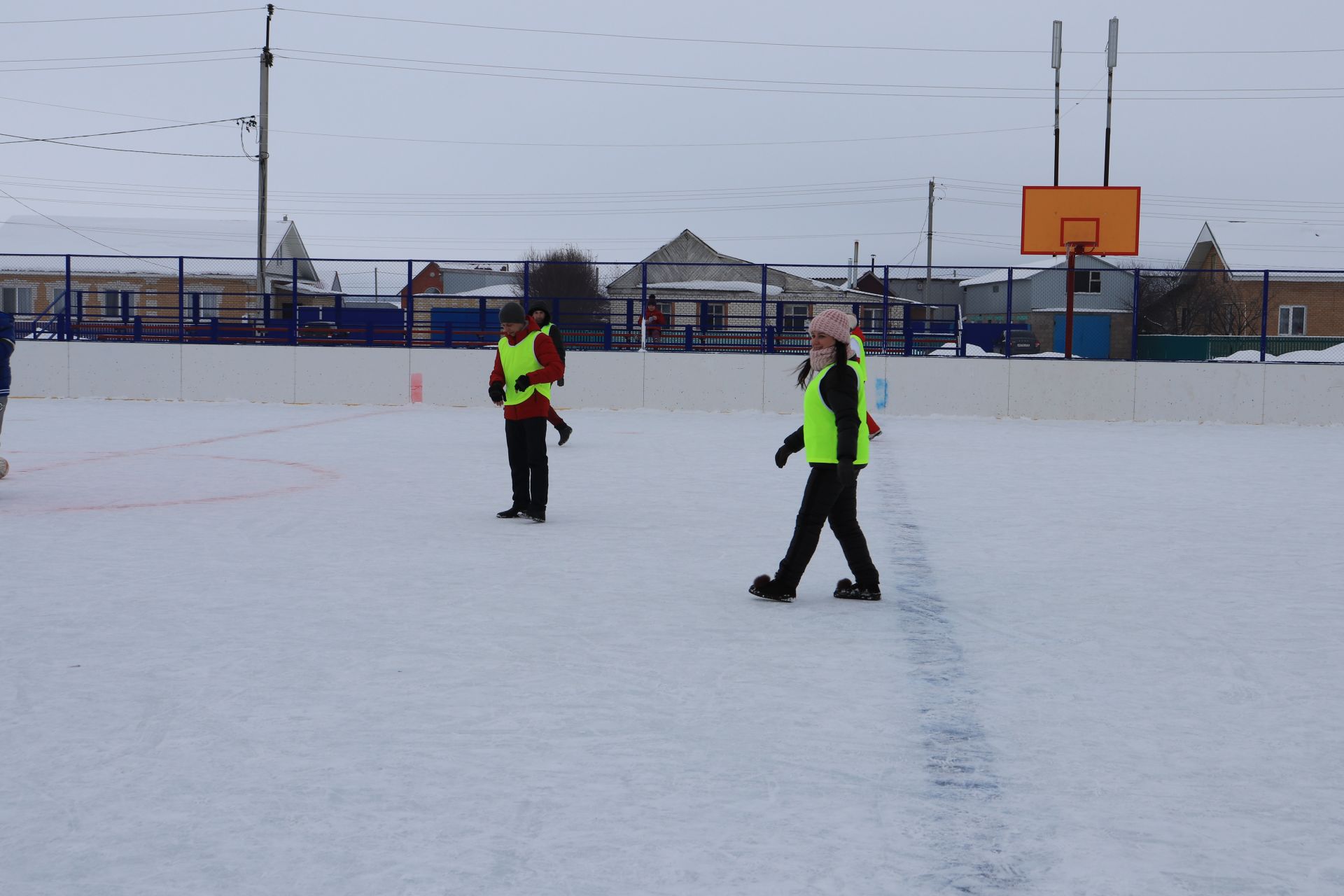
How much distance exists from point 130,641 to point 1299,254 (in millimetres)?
50679

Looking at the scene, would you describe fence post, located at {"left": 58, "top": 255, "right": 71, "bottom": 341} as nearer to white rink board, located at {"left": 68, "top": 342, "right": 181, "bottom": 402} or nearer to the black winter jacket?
white rink board, located at {"left": 68, "top": 342, "right": 181, "bottom": 402}

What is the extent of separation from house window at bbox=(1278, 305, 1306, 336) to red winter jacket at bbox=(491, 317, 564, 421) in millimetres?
35662

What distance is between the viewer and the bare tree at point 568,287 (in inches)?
901

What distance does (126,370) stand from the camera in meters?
22.3

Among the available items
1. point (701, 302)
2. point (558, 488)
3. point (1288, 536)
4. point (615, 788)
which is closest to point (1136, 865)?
point (615, 788)

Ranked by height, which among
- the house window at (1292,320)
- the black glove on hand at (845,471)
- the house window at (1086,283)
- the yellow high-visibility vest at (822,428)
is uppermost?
the house window at (1086,283)

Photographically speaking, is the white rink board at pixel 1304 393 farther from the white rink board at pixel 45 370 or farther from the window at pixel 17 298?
the window at pixel 17 298

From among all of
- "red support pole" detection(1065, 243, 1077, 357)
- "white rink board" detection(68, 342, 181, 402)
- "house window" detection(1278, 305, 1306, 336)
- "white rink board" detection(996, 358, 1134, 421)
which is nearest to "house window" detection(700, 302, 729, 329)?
"white rink board" detection(996, 358, 1134, 421)

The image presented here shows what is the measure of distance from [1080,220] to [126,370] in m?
16.7

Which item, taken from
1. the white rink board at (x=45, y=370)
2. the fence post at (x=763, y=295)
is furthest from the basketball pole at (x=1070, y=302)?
the white rink board at (x=45, y=370)

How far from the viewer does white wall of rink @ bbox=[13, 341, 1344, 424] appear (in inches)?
810

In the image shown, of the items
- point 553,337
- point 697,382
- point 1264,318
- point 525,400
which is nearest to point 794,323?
point 697,382

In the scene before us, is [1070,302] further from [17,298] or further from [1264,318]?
[17,298]

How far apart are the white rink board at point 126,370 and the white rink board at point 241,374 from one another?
0.16m
